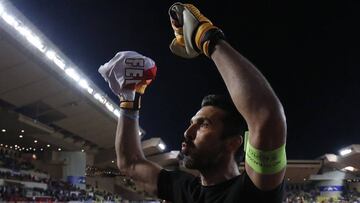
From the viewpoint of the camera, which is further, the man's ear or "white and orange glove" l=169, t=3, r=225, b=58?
the man's ear

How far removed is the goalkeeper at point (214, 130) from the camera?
71.6 inches

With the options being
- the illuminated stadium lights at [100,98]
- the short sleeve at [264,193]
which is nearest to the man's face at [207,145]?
the short sleeve at [264,193]

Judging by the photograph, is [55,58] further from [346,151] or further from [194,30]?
[346,151]

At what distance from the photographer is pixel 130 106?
3.18 m

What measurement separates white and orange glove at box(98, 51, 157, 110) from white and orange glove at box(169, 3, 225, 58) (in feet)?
2.37

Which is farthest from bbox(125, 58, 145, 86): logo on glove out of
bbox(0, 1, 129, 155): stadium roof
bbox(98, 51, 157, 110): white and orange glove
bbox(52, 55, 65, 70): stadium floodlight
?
bbox(52, 55, 65, 70): stadium floodlight

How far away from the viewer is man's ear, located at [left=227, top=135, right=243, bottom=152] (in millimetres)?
2443

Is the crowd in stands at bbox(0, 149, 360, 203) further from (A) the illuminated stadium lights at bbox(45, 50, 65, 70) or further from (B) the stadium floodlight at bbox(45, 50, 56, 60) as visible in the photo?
(B) the stadium floodlight at bbox(45, 50, 56, 60)

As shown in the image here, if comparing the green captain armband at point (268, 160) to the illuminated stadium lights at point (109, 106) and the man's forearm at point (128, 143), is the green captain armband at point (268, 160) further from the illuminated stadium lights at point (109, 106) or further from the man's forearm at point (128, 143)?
the illuminated stadium lights at point (109, 106)

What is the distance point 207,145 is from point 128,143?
2.76 feet

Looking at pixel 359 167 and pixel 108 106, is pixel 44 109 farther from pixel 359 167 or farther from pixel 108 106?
pixel 359 167

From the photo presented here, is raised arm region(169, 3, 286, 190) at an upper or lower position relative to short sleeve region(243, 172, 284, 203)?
upper

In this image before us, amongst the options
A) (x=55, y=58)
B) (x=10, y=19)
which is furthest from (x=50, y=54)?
(x=10, y=19)

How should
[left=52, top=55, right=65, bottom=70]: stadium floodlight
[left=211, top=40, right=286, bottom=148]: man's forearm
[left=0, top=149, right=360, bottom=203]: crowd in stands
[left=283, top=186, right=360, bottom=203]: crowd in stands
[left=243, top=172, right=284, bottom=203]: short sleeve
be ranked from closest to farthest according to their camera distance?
[left=211, top=40, right=286, bottom=148]: man's forearm
[left=243, top=172, right=284, bottom=203]: short sleeve
[left=52, top=55, right=65, bottom=70]: stadium floodlight
[left=0, top=149, right=360, bottom=203]: crowd in stands
[left=283, top=186, right=360, bottom=203]: crowd in stands
